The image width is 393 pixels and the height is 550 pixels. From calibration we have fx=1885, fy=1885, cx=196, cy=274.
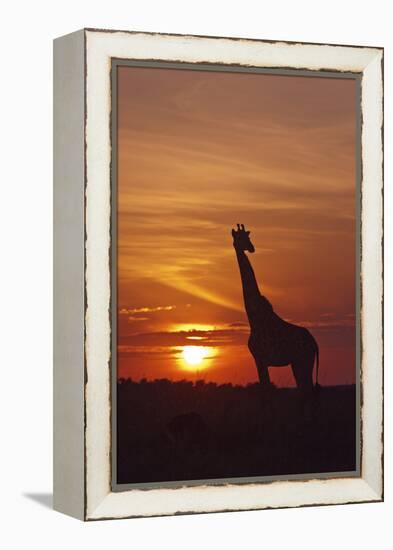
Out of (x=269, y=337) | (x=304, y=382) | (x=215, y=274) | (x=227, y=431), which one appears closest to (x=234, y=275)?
(x=215, y=274)

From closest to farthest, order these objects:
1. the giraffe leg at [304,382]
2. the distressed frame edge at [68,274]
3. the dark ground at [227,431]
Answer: the distressed frame edge at [68,274], the dark ground at [227,431], the giraffe leg at [304,382]

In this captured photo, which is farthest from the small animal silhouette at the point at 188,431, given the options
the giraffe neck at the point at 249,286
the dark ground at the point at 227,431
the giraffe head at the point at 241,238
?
the giraffe head at the point at 241,238

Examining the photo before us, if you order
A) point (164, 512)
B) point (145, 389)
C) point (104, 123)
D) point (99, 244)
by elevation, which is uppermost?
point (104, 123)

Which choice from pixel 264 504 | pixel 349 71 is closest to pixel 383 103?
pixel 349 71

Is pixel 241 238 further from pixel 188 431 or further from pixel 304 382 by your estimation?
pixel 188 431

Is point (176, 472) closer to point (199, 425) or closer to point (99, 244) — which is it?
point (199, 425)

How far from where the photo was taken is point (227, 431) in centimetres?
966

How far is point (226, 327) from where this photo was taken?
9.71m

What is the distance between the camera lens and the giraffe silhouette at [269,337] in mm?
9727

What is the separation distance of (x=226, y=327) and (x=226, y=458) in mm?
672

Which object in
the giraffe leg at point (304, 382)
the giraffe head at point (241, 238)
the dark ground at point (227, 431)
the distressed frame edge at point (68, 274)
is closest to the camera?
the distressed frame edge at point (68, 274)

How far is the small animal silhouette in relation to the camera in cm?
954

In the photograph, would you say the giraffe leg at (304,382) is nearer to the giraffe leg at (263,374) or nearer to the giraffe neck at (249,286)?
the giraffe leg at (263,374)

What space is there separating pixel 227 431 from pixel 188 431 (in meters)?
0.22
